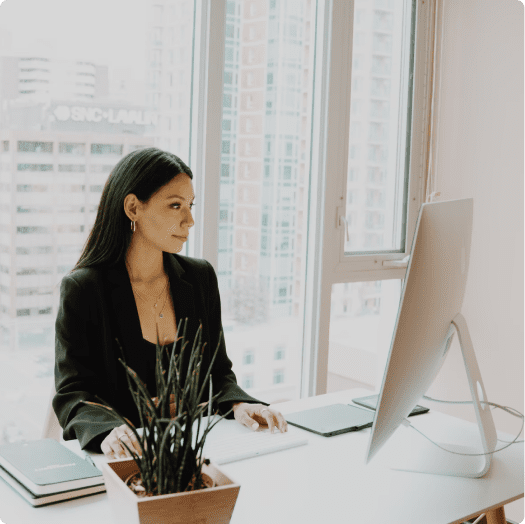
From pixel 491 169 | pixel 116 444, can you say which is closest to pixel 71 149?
pixel 116 444

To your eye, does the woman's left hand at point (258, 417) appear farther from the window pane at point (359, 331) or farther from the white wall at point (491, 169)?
the white wall at point (491, 169)

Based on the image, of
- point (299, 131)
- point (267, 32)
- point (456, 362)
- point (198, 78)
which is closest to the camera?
point (198, 78)

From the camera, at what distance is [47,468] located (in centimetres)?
127

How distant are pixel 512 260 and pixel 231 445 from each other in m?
1.96

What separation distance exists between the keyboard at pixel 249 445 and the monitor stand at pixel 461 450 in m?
0.23

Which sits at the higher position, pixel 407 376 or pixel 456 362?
pixel 407 376

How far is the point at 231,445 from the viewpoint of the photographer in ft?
4.92

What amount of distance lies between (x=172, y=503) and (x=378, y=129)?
100 inches

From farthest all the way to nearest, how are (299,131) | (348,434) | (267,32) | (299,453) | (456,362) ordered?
(456,362), (299,131), (267,32), (348,434), (299,453)

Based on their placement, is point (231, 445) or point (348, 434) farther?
point (348, 434)

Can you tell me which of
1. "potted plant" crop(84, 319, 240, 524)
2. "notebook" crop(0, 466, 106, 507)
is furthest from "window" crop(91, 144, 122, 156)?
"potted plant" crop(84, 319, 240, 524)

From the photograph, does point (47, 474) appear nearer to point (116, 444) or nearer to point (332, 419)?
point (116, 444)

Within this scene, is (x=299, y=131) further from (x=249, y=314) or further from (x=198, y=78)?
(x=249, y=314)

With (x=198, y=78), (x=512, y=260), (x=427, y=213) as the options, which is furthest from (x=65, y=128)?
(x=512, y=260)
